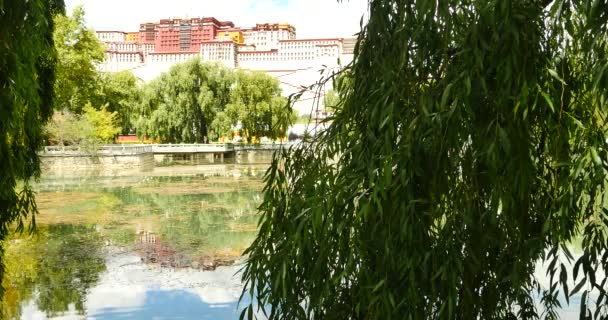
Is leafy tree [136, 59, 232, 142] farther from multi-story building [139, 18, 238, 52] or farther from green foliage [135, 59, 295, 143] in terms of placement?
multi-story building [139, 18, 238, 52]

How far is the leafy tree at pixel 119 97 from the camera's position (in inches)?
933

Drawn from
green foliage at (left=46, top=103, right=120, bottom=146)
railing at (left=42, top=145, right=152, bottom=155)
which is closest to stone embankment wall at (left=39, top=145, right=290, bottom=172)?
railing at (left=42, top=145, right=152, bottom=155)

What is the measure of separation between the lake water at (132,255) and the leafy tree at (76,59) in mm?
7952

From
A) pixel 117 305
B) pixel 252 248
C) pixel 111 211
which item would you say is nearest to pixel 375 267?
pixel 252 248

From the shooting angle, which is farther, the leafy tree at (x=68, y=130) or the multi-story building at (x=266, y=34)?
the multi-story building at (x=266, y=34)

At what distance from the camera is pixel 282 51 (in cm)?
5472

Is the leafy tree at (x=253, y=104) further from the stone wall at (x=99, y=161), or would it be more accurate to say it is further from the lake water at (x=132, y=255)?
the lake water at (x=132, y=255)

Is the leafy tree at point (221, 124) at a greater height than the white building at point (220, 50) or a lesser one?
lesser

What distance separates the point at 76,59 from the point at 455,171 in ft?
67.8

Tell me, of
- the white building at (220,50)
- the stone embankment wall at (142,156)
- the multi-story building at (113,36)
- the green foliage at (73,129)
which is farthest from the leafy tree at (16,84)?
the multi-story building at (113,36)

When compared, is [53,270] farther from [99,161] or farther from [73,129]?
[99,161]

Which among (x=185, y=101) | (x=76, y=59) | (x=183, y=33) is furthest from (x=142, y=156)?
(x=183, y=33)

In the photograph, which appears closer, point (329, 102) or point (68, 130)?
point (329, 102)

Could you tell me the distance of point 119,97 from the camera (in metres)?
24.6
